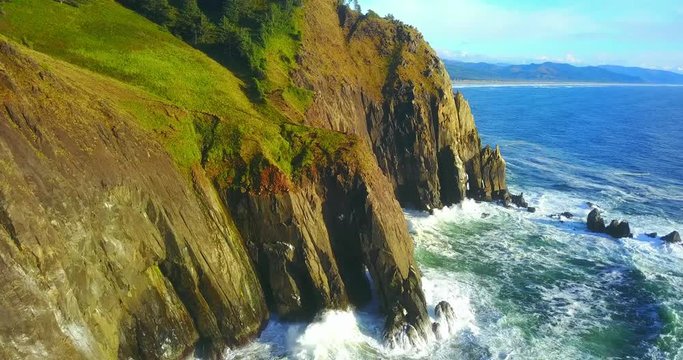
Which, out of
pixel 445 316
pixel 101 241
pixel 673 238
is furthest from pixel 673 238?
pixel 101 241

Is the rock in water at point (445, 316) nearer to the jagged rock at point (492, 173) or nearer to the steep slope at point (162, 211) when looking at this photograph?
the steep slope at point (162, 211)

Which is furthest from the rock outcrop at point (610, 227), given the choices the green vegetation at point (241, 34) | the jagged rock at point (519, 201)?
the green vegetation at point (241, 34)

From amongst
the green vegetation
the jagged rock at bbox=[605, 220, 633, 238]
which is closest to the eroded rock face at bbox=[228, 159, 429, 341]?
the green vegetation

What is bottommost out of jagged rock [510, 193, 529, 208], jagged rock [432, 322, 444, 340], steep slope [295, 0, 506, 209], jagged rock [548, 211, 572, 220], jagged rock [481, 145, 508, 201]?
jagged rock [432, 322, 444, 340]

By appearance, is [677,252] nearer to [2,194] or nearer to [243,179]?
[243,179]

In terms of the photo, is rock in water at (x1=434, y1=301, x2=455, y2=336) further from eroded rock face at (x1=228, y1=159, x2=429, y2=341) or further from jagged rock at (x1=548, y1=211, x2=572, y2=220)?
jagged rock at (x1=548, y1=211, x2=572, y2=220)
